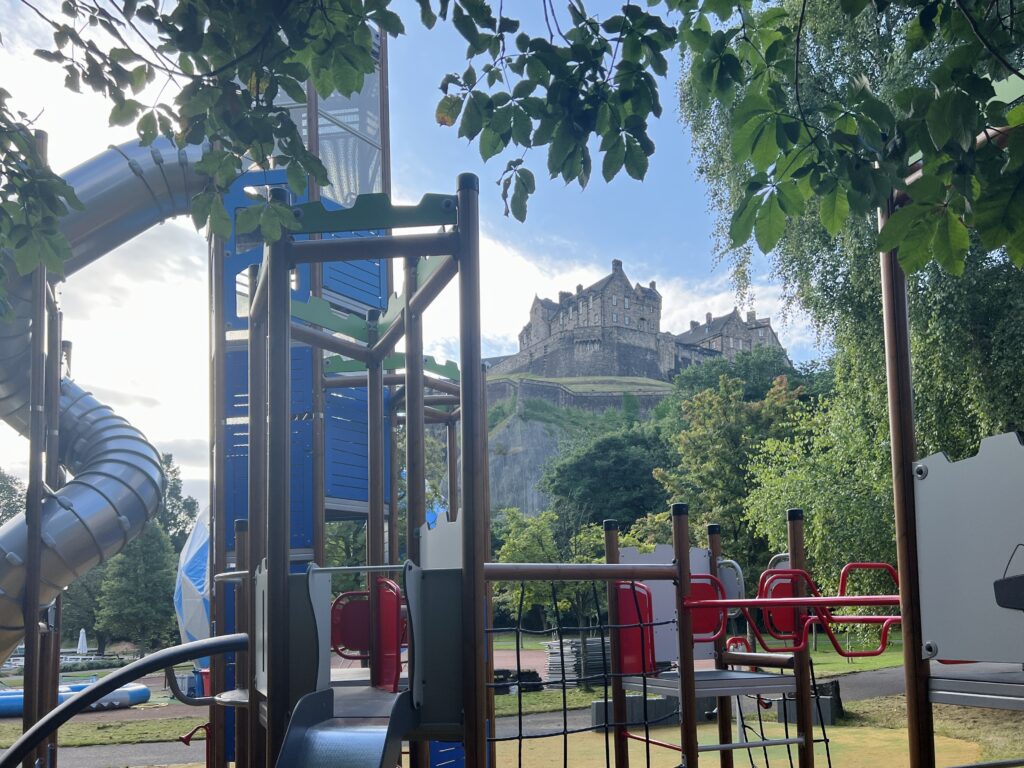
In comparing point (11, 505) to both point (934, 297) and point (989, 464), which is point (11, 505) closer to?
point (934, 297)

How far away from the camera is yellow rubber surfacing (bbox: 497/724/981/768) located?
893 cm

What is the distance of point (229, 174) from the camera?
387 centimetres

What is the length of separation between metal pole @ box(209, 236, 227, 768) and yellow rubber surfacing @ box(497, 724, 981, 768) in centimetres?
315

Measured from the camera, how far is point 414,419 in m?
4.84

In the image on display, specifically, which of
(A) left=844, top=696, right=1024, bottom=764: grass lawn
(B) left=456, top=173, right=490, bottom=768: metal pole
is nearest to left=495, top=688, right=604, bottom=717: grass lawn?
(A) left=844, top=696, right=1024, bottom=764: grass lawn

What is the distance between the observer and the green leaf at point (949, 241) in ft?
7.56

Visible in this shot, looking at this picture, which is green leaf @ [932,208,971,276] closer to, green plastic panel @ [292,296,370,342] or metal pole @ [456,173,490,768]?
metal pole @ [456,173,490,768]

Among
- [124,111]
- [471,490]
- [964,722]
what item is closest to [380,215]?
[124,111]

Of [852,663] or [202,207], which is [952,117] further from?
[852,663]

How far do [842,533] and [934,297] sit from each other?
17.4ft

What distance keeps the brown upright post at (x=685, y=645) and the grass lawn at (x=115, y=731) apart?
7.91m

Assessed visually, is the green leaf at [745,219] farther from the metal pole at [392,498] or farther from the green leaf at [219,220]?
the metal pole at [392,498]

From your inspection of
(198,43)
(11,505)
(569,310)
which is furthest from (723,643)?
(569,310)

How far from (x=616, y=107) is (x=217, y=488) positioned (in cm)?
567
